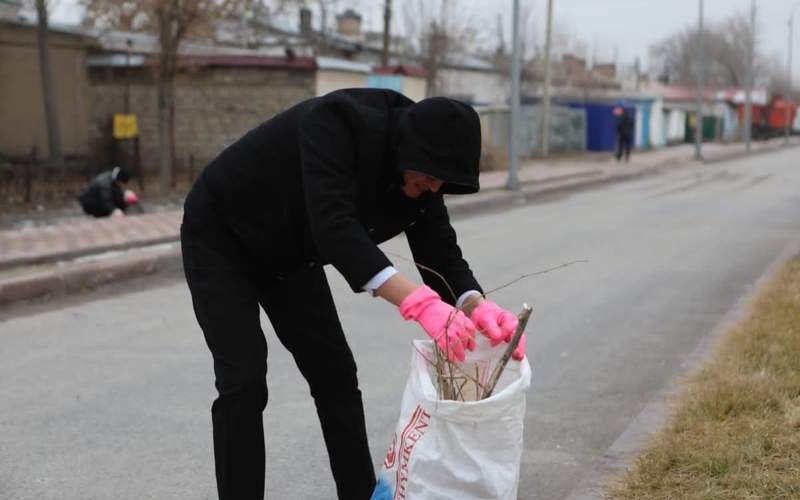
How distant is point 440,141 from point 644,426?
2.39 m

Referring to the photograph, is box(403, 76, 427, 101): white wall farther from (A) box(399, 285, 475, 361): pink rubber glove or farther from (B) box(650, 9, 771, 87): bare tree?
(B) box(650, 9, 771, 87): bare tree

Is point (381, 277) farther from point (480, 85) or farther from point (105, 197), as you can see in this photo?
point (480, 85)

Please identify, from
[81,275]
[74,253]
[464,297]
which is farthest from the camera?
[74,253]

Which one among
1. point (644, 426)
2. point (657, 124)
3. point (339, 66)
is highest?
point (339, 66)

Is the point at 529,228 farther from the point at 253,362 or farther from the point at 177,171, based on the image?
the point at 253,362

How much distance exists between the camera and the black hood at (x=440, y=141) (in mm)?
2701

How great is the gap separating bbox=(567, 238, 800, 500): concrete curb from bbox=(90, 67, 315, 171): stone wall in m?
14.2

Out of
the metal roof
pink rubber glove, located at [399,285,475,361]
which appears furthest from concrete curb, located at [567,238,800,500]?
the metal roof

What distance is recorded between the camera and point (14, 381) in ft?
18.5

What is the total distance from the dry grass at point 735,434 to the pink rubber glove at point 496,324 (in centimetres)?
94

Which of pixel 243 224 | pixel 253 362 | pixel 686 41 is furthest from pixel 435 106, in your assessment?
→ pixel 686 41

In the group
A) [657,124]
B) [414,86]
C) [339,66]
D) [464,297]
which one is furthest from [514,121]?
[657,124]

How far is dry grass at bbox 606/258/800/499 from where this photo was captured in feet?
11.3

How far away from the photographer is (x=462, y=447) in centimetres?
269
